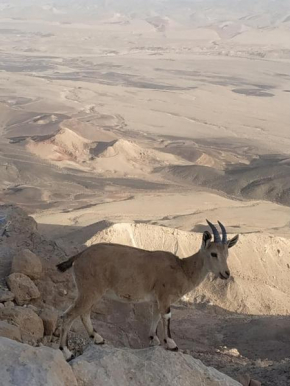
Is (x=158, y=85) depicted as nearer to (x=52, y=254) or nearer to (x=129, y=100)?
(x=129, y=100)

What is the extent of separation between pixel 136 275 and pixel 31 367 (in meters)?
2.27

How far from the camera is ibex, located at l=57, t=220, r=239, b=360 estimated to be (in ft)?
23.2

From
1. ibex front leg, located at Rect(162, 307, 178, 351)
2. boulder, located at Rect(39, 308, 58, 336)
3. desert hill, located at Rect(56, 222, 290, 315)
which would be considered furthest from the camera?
desert hill, located at Rect(56, 222, 290, 315)

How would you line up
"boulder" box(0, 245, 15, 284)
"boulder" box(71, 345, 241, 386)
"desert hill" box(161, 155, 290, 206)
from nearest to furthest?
"boulder" box(71, 345, 241, 386), "boulder" box(0, 245, 15, 284), "desert hill" box(161, 155, 290, 206)

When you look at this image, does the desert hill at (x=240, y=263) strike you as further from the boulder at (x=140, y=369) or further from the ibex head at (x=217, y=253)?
the boulder at (x=140, y=369)

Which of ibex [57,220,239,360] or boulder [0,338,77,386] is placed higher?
boulder [0,338,77,386]

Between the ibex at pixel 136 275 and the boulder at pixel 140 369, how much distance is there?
2.61 ft

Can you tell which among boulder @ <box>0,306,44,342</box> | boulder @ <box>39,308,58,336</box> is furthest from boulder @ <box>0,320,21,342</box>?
boulder @ <box>39,308,58,336</box>

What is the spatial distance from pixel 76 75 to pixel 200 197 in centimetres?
6399

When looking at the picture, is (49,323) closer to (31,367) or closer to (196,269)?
(196,269)

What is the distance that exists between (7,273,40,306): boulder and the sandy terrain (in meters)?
3.03

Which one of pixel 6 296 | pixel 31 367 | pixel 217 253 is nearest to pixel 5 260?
pixel 6 296

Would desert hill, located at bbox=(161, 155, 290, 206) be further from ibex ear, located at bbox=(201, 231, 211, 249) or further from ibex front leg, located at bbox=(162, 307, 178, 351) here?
ibex front leg, located at bbox=(162, 307, 178, 351)

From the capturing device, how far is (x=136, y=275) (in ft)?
23.7
